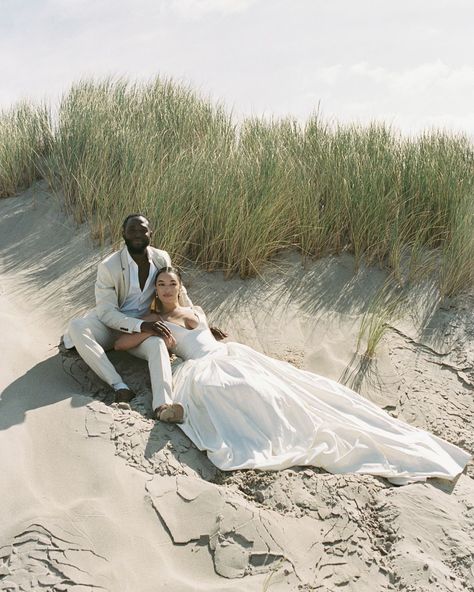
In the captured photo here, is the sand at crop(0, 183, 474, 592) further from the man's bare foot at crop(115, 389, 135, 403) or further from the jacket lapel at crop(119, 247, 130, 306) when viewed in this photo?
the jacket lapel at crop(119, 247, 130, 306)

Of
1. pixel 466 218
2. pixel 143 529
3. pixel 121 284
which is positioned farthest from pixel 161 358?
pixel 466 218

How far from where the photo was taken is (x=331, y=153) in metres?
8.42

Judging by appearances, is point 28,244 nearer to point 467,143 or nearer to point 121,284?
point 121,284

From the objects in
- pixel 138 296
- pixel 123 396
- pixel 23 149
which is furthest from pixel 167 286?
pixel 23 149

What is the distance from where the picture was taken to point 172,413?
471 cm

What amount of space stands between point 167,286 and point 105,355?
683 mm

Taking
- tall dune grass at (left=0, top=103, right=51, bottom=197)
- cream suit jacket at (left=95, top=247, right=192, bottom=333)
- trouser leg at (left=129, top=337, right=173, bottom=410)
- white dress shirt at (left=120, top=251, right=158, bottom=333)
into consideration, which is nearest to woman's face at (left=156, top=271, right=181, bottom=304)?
white dress shirt at (left=120, top=251, right=158, bottom=333)

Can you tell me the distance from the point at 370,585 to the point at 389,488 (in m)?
0.83

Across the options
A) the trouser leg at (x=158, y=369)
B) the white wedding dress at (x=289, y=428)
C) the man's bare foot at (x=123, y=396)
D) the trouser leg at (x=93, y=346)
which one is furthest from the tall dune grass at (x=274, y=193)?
the white wedding dress at (x=289, y=428)

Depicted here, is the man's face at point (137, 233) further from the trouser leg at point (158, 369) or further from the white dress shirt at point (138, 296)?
the trouser leg at point (158, 369)

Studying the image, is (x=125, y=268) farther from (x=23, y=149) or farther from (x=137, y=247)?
(x=23, y=149)

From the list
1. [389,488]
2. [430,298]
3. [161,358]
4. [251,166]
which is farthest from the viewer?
[251,166]

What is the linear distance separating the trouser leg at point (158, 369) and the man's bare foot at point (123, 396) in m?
0.21

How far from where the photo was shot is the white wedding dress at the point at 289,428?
4543mm
